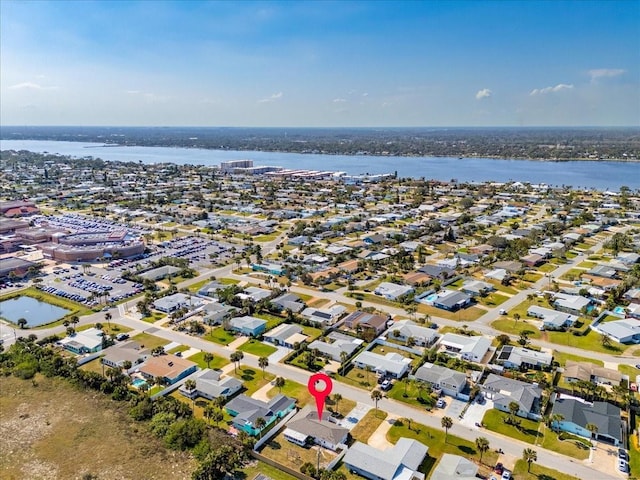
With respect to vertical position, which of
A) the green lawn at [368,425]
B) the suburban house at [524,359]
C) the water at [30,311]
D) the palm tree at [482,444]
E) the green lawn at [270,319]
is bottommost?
the green lawn at [368,425]

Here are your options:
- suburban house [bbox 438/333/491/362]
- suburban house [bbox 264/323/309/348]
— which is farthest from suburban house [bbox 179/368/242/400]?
suburban house [bbox 438/333/491/362]

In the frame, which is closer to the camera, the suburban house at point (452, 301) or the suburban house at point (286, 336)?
the suburban house at point (286, 336)

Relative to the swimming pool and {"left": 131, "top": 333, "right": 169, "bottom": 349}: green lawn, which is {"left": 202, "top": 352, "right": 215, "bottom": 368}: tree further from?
{"left": 131, "top": 333, "right": 169, "bottom": 349}: green lawn

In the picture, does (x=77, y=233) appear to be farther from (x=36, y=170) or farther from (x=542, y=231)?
(x=36, y=170)

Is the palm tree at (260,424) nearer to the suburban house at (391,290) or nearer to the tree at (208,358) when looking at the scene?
the tree at (208,358)

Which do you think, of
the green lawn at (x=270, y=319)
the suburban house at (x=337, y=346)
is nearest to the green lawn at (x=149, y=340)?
the green lawn at (x=270, y=319)

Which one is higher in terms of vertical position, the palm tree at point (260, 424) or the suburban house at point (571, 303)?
the suburban house at point (571, 303)
